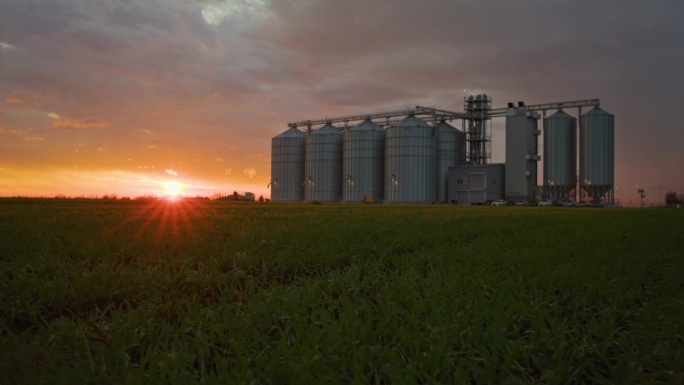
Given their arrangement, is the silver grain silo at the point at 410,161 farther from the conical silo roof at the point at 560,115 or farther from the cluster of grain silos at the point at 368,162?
the conical silo roof at the point at 560,115

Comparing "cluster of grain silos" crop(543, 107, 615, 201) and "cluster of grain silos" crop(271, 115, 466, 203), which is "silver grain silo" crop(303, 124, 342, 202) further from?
"cluster of grain silos" crop(543, 107, 615, 201)

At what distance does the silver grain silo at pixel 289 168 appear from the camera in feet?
258

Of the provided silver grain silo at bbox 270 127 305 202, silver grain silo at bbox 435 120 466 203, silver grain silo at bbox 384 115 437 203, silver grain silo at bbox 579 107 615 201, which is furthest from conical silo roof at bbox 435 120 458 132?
silver grain silo at bbox 270 127 305 202

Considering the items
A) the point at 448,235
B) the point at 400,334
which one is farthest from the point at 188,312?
the point at 448,235

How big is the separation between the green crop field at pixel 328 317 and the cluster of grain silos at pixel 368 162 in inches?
2389

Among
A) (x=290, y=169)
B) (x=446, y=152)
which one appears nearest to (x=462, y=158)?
(x=446, y=152)

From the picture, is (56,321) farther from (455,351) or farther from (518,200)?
(518,200)

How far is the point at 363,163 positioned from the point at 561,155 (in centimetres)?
2749

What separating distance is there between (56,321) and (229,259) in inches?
103

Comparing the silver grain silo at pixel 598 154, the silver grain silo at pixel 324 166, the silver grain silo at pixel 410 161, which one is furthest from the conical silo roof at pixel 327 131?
the silver grain silo at pixel 598 154

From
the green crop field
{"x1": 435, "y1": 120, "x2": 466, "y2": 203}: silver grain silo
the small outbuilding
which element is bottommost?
the green crop field

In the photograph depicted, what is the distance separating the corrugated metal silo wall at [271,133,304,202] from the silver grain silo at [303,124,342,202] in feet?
10.1

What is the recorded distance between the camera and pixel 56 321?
3.41m

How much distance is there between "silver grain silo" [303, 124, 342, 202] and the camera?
74.4 metres
